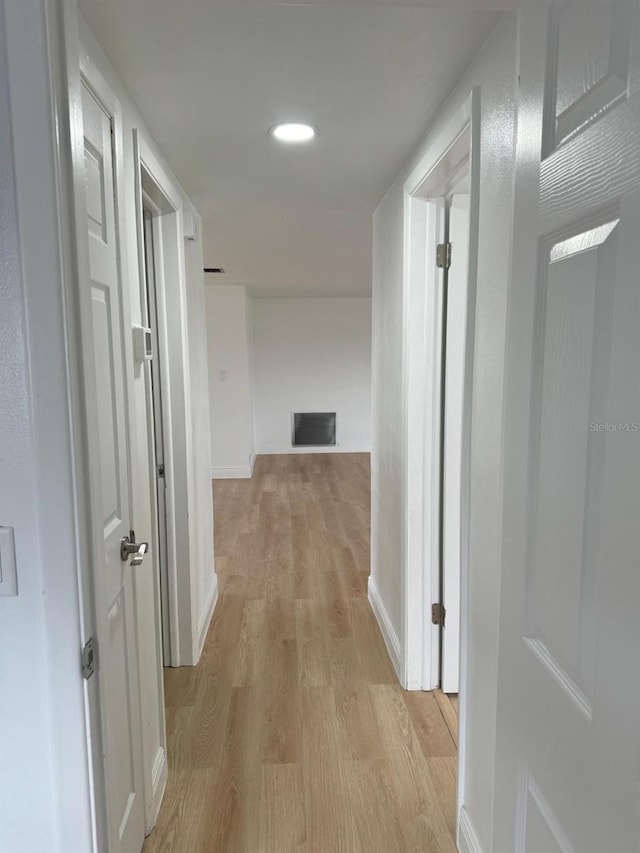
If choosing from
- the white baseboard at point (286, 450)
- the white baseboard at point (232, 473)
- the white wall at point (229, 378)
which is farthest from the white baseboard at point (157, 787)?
the white baseboard at point (286, 450)

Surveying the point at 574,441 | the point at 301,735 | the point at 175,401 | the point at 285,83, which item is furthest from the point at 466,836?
the point at 285,83

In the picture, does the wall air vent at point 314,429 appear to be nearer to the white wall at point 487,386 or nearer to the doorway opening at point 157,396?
the doorway opening at point 157,396

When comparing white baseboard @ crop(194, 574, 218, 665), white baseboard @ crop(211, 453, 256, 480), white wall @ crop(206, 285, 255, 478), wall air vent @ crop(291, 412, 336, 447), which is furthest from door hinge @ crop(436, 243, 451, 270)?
wall air vent @ crop(291, 412, 336, 447)

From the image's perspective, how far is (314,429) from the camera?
25.1 feet

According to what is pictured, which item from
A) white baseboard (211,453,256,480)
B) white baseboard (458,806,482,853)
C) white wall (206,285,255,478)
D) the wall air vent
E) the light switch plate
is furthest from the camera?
the wall air vent

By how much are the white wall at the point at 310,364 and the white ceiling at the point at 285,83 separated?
4.67 metres

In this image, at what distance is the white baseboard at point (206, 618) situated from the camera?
262 cm

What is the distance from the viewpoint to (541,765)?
838 millimetres

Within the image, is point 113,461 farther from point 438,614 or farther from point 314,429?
point 314,429

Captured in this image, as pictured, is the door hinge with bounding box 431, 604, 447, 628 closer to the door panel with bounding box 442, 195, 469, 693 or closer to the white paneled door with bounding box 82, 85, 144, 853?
the door panel with bounding box 442, 195, 469, 693

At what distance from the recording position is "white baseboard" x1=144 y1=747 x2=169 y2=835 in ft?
5.32

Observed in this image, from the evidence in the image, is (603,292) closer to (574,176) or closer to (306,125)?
(574,176)

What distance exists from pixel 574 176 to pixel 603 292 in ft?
0.58

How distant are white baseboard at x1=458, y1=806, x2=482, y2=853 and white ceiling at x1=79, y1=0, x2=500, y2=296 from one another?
1901mm
